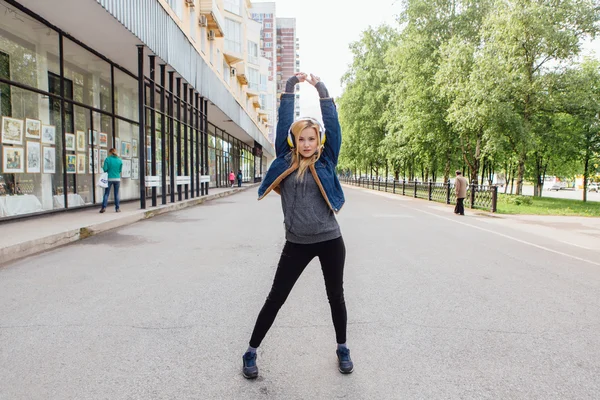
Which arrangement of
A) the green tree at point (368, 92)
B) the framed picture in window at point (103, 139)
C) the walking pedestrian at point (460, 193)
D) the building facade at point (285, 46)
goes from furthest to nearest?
the building facade at point (285, 46), the green tree at point (368, 92), the walking pedestrian at point (460, 193), the framed picture in window at point (103, 139)

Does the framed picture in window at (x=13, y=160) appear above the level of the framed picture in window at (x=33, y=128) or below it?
below

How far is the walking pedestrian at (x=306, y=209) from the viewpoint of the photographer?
2762mm

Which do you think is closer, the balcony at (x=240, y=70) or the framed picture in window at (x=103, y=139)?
the framed picture in window at (x=103, y=139)

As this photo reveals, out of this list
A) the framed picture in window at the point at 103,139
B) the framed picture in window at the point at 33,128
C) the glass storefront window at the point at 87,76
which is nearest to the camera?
the framed picture in window at the point at 33,128

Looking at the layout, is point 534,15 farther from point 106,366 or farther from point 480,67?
point 106,366

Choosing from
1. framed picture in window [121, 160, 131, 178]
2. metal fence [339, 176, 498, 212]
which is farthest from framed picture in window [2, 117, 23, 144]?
metal fence [339, 176, 498, 212]

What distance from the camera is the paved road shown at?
269 cm

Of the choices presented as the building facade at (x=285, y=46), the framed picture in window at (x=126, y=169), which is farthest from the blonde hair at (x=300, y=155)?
the building facade at (x=285, y=46)

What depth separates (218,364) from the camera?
2.96 metres

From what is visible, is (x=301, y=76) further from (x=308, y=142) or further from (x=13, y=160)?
(x=13, y=160)

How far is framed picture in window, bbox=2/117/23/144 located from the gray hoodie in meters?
9.89

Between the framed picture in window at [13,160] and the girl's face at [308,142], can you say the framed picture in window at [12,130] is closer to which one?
the framed picture in window at [13,160]

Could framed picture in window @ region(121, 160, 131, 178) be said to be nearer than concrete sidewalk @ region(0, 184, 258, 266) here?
No

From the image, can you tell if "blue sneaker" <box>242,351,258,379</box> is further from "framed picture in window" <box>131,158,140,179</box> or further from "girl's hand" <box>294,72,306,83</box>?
"framed picture in window" <box>131,158,140,179</box>
